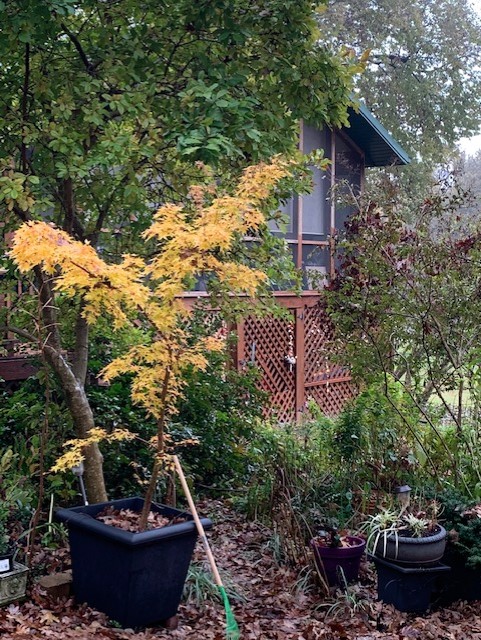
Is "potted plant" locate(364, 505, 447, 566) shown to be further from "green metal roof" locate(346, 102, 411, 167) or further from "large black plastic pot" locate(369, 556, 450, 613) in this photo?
"green metal roof" locate(346, 102, 411, 167)

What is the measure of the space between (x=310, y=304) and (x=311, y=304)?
0.04 m

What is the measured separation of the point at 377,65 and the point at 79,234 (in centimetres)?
1898

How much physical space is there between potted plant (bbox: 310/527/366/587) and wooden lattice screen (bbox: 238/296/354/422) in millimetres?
6548

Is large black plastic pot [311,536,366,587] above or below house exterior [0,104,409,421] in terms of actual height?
below

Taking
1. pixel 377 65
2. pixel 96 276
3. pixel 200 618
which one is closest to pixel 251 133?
pixel 96 276

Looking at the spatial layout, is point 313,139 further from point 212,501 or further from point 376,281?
point 212,501

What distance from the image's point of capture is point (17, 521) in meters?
4.88

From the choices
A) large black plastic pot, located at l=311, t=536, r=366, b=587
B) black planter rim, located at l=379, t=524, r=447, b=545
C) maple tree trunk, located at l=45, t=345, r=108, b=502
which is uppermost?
maple tree trunk, located at l=45, t=345, r=108, b=502

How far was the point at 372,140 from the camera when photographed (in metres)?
14.2

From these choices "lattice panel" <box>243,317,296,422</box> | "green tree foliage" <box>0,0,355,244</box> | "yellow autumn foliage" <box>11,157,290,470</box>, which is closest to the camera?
"yellow autumn foliage" <box>11,157,290,470</box>

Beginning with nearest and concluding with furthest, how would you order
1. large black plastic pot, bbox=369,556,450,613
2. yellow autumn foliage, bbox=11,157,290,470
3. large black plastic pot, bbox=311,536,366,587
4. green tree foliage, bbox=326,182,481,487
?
yellow autumn foliage, bbox=11,157,290,470, large black plastic pot, bbox=369,556,450,613, large black plastic pot, bbox=311,536,366,587, green tree foliage, bbox=326,182,481,487

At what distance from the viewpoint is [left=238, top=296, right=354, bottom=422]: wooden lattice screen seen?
1171 cm

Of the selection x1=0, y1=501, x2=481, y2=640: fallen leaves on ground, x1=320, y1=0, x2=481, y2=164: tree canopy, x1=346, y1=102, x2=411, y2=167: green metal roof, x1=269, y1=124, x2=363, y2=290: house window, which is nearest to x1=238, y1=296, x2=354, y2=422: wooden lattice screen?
x1=269, y1=124, x2=363, y2=290: house window

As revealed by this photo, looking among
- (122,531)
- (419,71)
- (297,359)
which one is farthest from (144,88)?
(419,71)
